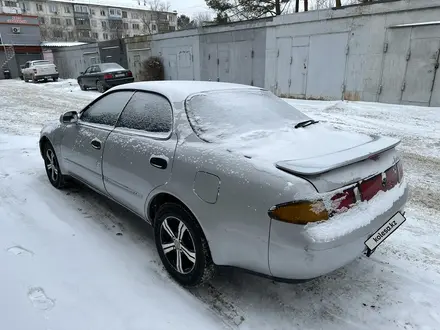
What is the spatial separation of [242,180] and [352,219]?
0.72 m

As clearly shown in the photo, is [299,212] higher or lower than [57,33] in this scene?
lower

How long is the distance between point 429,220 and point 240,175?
2658 millimetres

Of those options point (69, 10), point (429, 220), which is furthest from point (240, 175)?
point (69, 10)

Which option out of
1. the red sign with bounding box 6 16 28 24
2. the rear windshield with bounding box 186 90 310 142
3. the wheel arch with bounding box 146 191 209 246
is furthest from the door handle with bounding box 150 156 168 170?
the red sign with bounding box 6 16 28 24

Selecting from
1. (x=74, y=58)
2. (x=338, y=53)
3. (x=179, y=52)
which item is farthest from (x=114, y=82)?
(x=74, y=58)

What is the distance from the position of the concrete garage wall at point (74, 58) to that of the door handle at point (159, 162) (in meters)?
25.8

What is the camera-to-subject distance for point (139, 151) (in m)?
2.77

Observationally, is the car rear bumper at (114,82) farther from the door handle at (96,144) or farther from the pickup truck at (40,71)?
the door handle at (96,144)

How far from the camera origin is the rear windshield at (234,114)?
8.15ft

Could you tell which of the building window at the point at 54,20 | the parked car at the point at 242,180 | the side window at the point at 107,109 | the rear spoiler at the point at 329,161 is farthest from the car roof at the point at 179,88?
the building window at the point at 54,20

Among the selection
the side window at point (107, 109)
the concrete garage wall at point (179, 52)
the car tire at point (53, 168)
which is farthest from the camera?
the concrete garage wall at point (179, 52)

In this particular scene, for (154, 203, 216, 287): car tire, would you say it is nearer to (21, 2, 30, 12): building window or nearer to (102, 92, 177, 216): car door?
(102, 92, 177, 216): car door

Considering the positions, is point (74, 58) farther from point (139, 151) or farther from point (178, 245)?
point (178, 245)

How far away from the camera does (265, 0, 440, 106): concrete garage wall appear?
977cm
